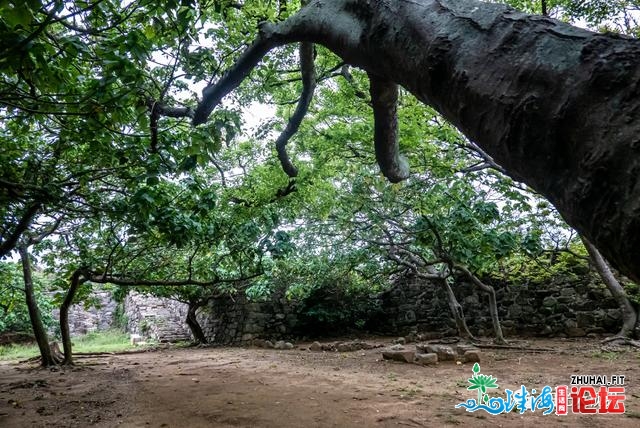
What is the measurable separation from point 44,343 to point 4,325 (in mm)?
7472

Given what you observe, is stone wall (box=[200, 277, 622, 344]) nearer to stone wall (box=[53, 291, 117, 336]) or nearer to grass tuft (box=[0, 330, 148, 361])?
grass tuft (box=[0, 330, 148, 361])

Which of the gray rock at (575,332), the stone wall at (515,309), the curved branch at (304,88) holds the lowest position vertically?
the gray rock at (575,332)

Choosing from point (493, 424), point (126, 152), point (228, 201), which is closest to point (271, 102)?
point (228, 201)

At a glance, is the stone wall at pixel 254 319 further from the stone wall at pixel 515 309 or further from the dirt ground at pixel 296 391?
the dirt ground at pixel 296 391

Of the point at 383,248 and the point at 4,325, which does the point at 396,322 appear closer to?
the point at 383,248

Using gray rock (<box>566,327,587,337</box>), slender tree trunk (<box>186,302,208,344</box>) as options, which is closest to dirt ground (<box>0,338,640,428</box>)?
gray rock (<box>566,327,587,337</box>)

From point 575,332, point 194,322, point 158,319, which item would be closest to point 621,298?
point 575,332

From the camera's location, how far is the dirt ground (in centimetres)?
317

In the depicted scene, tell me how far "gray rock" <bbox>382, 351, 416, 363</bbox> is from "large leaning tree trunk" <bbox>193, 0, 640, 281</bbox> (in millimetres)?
5718

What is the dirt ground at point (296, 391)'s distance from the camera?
317 cm

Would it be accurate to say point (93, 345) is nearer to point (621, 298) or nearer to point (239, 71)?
point (239, 71)

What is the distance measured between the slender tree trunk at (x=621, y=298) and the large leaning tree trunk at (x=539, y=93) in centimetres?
766

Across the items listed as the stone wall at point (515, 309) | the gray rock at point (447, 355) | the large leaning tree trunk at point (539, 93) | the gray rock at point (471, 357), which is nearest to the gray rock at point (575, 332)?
the stone wall at point (515, 309)

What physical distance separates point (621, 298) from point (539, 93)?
8.61 m
